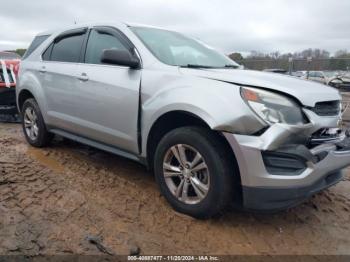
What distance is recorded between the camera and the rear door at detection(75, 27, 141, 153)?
3.66m

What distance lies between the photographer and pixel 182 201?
3297 mm

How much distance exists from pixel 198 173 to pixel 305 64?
21.0 metres

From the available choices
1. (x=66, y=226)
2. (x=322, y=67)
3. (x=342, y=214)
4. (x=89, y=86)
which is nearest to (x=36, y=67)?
(x=89, y=86)

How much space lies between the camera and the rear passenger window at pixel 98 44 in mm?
4116

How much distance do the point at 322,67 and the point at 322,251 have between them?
2201 cm

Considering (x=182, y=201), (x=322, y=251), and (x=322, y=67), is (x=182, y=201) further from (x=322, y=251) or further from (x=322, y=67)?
(x=322, y=67)

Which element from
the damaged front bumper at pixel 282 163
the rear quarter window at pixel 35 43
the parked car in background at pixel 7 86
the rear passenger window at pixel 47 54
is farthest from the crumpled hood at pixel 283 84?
the parked car in background at pixel 7 86

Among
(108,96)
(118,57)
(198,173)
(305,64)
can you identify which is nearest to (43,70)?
(108,96)

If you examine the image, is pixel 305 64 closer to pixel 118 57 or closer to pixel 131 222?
pixel 118 57

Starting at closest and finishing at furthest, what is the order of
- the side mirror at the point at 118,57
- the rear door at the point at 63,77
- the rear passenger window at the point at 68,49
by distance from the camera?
the side mirror at the point at 118,57 → the rear door at the point at 63,77 → the rear passenger window at the point at 68,49

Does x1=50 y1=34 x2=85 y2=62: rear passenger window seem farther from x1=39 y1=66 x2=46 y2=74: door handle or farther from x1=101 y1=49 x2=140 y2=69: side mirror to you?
x1=101 y1=49 x2=140 y2=69: side mirror

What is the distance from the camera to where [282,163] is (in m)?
2.80

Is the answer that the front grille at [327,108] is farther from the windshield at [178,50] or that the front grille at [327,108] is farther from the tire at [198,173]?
the windshield at [178,50]

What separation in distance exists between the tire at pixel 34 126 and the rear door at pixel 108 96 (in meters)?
1.11
